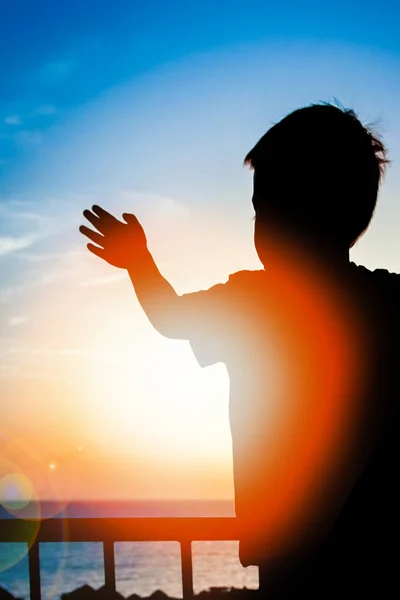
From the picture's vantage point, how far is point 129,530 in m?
2.43

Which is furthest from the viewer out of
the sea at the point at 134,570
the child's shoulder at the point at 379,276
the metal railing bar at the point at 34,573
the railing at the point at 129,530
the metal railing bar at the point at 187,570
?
the sea at the point at 134,570

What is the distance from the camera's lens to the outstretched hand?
1.46 metres

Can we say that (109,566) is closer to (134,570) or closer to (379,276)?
(379,276)

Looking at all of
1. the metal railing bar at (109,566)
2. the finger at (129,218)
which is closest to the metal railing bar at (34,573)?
→ the metal railing bar at (109,566)

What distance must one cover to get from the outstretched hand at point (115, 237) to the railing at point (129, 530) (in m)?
1.18

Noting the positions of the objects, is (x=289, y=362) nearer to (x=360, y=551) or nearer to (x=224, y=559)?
(x=360, y=551)

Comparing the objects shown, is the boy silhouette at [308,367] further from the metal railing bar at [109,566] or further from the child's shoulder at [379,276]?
the metal railing bar at [109,566]

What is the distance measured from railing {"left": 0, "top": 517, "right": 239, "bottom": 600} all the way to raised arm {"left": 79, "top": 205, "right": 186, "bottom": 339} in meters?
1.12

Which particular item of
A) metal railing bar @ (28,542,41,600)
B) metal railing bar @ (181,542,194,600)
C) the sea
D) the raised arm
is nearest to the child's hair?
the raised arm

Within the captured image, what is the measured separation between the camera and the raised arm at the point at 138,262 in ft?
4.58

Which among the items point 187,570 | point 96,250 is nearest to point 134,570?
point 187,570

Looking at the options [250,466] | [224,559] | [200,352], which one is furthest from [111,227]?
[224,559]

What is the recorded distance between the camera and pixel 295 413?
131 centimetres

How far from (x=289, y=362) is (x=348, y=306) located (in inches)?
7.2
